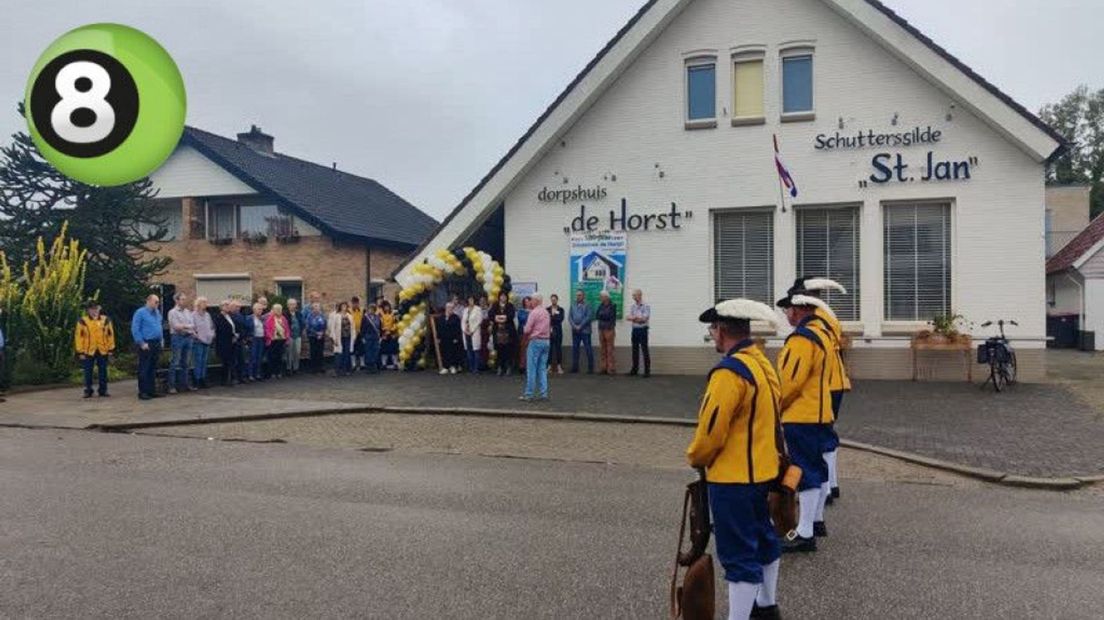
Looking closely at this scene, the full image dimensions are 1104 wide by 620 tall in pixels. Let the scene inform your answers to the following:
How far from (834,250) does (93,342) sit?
14.3 metres

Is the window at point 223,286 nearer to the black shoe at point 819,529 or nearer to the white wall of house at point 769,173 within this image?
the white wall of house at point 769,173

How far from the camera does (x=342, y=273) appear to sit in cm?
3147

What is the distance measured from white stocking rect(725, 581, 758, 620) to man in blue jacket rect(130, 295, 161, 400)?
44.2 feet

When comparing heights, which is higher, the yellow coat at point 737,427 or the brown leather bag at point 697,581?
the yellow coat at point 737,427

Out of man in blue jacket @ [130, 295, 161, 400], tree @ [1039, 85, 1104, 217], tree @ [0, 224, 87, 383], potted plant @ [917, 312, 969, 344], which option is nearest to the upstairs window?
potted plant @ [917, 312, 969, 344]

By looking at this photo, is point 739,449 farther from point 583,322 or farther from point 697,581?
point 583,322

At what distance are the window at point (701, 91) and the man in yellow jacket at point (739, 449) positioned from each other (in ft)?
48.7

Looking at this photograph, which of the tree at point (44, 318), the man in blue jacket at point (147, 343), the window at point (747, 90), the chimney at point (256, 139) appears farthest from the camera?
the chimney at point (256, 139)

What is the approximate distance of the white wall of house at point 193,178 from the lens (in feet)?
104

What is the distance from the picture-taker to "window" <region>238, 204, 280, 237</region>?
31.8 meters

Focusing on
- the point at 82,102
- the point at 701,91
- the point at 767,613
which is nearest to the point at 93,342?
the point at 82,102

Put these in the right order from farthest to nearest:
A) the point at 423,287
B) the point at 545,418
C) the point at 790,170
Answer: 1. the point at 423,287
2. the point at 790,170
3. the point at 545,418

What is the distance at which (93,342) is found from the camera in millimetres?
15758

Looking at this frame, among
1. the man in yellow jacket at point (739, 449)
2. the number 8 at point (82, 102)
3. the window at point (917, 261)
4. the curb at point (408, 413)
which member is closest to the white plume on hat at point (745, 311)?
the man in yellow jacket at point (739, 449)
